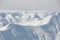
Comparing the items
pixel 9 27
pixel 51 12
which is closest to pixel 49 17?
pixel 51 12

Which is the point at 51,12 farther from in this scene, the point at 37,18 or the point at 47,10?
the point at 37,18

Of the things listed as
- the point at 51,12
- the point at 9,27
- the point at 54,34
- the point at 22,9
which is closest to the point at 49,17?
the point at 51,12

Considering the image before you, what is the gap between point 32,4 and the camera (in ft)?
4.40

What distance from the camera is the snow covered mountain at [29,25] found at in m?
1.29

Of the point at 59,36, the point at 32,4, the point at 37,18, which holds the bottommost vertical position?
the point at 59,36

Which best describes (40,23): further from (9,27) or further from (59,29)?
(9,27)

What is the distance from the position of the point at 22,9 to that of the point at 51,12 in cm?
29

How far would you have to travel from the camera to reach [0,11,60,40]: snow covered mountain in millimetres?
1289

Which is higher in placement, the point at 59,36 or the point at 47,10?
the point at 47,10

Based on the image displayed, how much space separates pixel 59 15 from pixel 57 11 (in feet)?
0.15

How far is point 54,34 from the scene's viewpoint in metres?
1.30

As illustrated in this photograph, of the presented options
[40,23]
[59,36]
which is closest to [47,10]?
[40,23]

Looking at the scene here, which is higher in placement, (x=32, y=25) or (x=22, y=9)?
(x=22, y=9)

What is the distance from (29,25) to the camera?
4.27ft
